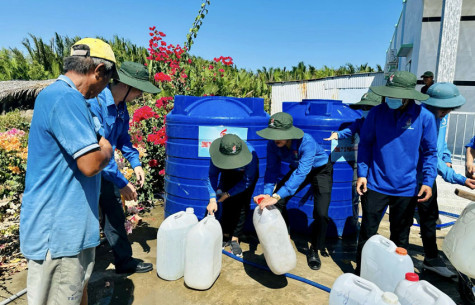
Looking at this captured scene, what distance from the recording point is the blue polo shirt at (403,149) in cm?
262

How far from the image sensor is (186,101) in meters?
3.56

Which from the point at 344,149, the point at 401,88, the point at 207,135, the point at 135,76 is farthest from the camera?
the point at 344,149

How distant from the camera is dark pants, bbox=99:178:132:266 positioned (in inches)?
108

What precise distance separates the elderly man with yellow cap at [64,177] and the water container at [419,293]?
1764mm

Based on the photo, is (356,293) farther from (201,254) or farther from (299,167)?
(299,167)

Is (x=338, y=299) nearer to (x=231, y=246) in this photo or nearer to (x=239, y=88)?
(x=231, y=246)

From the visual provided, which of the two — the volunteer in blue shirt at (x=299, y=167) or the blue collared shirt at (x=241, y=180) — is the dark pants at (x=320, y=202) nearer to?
the volunteer in blue shirt at (x=299, y=167)

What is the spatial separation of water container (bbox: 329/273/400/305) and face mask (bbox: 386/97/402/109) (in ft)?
4.81

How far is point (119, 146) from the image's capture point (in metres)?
2.98

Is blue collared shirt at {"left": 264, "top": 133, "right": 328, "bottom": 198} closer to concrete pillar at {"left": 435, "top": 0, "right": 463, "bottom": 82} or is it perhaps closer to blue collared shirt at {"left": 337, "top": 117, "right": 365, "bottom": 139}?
blue collared shirt at {"left": 337, "top": 117, "right": 365, "bottom": 139}

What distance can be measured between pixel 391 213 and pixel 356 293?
1251mm

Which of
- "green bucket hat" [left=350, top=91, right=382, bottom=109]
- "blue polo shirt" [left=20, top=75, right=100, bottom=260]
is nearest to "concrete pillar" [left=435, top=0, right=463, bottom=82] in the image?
"green bucket hat" [left=350, top=91, right=382, bottom=109]

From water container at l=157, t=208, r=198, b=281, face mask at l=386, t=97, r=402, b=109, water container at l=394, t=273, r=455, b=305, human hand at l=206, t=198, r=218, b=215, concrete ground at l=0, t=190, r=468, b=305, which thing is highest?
face mask at l=386, t=97, r=402, b=109

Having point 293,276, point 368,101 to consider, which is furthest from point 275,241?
point 368,101
